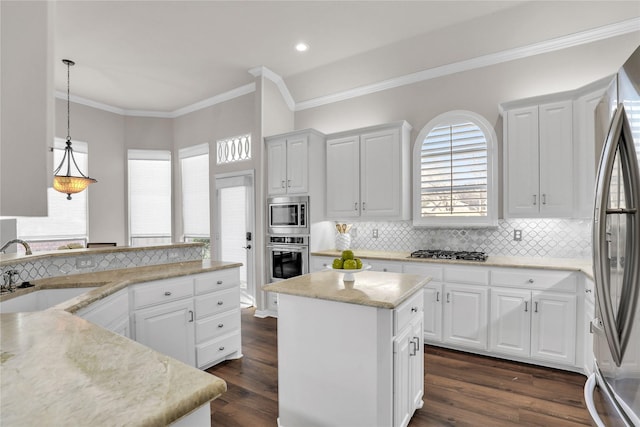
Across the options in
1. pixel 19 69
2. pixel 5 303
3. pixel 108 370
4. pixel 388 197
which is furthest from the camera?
pixel 388 197

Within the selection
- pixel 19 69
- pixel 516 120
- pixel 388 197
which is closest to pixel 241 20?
pixel 388 197

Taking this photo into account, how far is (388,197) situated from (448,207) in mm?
688

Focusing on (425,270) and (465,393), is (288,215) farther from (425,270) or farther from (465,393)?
(465,393)

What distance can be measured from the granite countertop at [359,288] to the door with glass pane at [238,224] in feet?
8.98

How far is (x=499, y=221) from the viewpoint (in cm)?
363

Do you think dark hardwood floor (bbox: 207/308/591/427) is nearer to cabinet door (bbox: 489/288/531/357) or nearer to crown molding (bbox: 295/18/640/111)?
cabinet door (bbox: 489/288/531/357)

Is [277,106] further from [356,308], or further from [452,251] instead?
[356,308]

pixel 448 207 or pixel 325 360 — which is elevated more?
pixel 448 207

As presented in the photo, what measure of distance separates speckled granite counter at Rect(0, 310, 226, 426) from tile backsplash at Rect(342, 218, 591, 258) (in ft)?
11.7

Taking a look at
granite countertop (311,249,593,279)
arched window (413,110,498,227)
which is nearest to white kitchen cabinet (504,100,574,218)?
arched window (413,110,498,227)

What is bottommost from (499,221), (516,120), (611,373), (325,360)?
(325,360)

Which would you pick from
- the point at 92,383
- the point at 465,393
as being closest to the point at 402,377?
the point at 465,393

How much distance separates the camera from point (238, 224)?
5.21 meters

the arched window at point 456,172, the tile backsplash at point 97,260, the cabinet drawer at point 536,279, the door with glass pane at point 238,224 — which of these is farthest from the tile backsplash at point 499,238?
the tile backsplash at point 97,260
